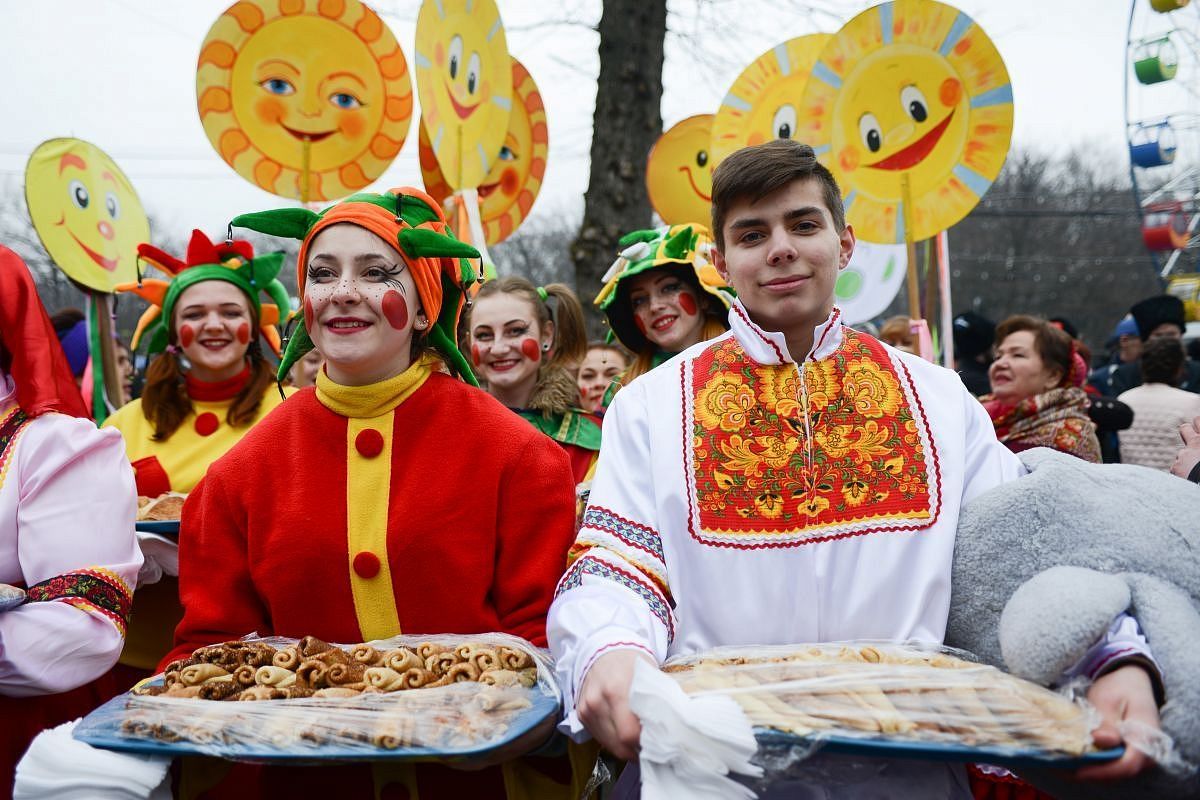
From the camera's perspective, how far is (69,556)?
238 cm

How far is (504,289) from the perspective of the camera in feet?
13.5

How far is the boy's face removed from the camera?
7.04 ft

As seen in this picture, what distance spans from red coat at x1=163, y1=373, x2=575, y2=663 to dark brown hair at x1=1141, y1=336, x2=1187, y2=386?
4558mm

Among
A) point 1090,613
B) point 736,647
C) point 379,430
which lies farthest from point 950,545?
point 379,430

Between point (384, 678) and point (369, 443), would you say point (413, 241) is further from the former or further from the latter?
point (384, 678)

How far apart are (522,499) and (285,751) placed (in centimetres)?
83

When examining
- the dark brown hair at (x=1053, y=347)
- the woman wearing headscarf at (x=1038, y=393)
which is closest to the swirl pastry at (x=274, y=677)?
the woman wearing headscarf at (x=1038, y=393)

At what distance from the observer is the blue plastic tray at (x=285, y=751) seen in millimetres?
1617

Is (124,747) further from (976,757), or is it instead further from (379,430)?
(976,757)

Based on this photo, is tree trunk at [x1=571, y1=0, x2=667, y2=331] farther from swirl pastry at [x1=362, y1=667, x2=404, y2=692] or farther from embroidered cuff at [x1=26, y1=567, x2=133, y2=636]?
swirl pastry at [x1=362, y1=667, x2=404, y2=692]

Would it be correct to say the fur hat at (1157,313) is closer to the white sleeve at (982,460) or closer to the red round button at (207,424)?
the white sleeve at (982,460)

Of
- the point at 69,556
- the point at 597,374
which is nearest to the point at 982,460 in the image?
the point at 69,556

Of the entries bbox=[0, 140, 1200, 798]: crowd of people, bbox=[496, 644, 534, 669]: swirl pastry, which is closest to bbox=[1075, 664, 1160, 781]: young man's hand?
bbox=[0, 140, 1200, 798]: crowd of people

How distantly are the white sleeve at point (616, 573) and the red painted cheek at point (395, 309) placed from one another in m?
0.55
